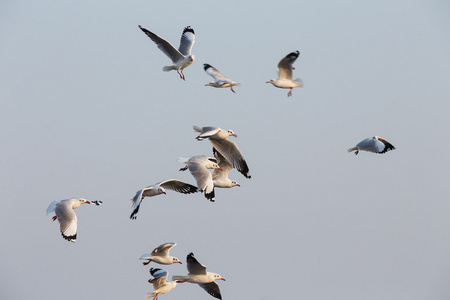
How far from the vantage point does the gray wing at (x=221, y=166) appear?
14586 millimetres

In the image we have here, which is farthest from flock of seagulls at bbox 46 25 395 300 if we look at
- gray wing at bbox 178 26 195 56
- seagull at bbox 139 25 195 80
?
gray wing at bbox 178 26 195 56

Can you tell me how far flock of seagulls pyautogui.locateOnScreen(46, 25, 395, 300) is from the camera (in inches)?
523

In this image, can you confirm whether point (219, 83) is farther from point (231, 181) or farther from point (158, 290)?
point (158, 290)

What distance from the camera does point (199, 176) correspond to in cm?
1359

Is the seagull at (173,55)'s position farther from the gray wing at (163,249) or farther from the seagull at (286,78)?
the gray wing at (163,249)

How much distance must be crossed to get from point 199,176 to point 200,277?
1.72 metres

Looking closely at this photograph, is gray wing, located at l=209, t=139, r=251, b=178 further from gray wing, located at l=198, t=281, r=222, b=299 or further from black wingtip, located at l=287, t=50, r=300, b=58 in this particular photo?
gray wing, located at l=198, t=281, r=222, b=299

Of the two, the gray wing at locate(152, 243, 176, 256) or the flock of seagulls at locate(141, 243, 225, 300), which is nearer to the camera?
the flock of seagulls at locate(141, 243, 225, 300)

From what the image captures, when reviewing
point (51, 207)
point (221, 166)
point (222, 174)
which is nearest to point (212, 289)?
point (222, 174)

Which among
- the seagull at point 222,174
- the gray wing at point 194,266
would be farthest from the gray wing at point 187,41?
the gray wing at point 194,266

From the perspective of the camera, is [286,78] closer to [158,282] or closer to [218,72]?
[218,72]

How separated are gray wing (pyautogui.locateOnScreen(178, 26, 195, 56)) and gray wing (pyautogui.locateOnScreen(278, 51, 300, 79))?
2453mm

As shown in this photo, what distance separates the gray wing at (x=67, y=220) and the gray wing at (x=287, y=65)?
4375mm

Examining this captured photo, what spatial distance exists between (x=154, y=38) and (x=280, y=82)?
2.40 meters
